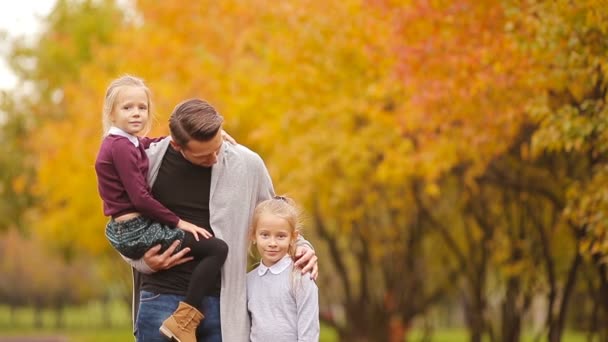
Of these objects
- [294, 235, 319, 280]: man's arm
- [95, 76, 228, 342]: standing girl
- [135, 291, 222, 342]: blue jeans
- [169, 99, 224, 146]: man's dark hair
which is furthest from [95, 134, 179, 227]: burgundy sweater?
[294, 235, 319, 280]: man's arm

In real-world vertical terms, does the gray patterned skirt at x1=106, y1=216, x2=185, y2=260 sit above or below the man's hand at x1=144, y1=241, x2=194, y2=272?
above

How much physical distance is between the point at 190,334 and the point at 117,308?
357ft

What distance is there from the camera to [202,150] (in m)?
5.81

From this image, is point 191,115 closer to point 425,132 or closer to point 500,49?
point 500,49

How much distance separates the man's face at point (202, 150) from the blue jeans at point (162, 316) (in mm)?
691

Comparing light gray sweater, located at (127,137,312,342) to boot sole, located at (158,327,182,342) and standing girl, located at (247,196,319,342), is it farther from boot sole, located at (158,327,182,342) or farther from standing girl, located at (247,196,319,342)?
boot sole, located at (158,327,182,342)

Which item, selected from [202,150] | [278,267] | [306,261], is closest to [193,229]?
[202,150]

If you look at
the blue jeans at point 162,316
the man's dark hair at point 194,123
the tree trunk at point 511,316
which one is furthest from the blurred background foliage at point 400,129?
the man's dark hair at point 194,123

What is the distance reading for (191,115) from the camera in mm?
5746

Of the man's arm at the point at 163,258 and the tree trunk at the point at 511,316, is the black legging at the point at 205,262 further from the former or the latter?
the tree trunk at the point at 511,316

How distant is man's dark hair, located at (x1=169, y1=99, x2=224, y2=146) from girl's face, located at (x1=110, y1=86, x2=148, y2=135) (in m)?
0.33

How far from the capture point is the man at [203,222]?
587cm

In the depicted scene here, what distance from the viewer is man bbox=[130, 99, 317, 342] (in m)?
5.87

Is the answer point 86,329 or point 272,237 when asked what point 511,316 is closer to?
point 272,237
